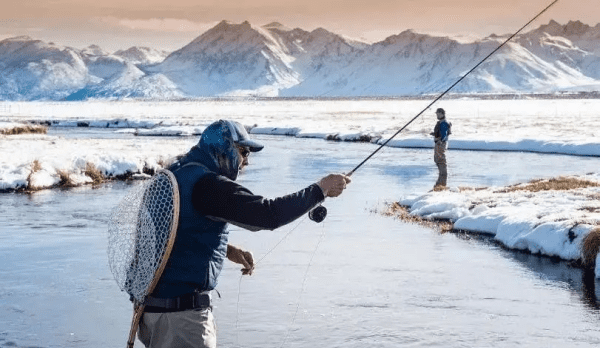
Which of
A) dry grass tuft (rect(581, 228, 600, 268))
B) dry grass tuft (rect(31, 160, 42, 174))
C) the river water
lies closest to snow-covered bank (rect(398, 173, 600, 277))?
dry grass tuft (rect(581, 228, 600, 268))

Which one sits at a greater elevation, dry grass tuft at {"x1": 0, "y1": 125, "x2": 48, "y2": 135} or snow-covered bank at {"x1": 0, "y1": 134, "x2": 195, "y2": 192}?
snow-covered bank at {"x1": 0, "y1": 134, "x2": 195, "y2": 192}

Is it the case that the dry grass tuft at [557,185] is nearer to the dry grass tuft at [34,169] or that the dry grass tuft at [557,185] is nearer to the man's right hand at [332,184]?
the dry grass tuft at [34,169]

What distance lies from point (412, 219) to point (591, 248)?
215 inches

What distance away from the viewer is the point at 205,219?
425 centimetres

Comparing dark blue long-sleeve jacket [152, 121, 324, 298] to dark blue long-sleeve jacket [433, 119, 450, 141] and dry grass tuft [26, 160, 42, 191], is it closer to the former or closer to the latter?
dark blue long-sleeve jacket [433, 119, 450, 141]

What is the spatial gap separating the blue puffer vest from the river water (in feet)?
15.4

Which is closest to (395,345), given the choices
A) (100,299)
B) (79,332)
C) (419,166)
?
(79,332)

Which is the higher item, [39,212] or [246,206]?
[246,206]

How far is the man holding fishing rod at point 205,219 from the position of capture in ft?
13.5

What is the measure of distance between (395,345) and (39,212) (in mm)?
12783

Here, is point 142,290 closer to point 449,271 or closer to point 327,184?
point 327,184

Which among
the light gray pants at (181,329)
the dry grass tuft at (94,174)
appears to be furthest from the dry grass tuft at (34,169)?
the light gray pants at (181,329)

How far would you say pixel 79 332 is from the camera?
9438 millimetres

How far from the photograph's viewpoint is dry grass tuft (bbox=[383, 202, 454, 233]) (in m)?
16.9
